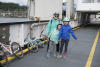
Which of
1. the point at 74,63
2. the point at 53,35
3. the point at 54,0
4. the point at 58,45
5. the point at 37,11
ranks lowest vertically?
the point at 74,63

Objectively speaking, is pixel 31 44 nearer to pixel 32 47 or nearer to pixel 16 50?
pixel 32 47

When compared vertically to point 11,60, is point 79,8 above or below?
above

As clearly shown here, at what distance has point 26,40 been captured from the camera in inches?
258

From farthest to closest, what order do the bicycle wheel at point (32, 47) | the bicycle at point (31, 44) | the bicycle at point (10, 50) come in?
the bicycle at point (31, 44)
the bicycle wheel at point (32, 47)
the bicycle at point (10, 50)

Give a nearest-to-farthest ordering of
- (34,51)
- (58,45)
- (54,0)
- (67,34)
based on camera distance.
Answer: (67,34), (58,45), (34,51), (54,0)

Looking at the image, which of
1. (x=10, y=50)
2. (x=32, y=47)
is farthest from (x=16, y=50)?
(x=32, y=47)

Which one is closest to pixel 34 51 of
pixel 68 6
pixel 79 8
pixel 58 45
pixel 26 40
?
pixel 26 40

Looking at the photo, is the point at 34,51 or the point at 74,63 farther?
the point at 34,51

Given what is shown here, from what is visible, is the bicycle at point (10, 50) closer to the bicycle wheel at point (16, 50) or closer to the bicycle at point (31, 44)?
the bicycle wheel at point (16, 50)

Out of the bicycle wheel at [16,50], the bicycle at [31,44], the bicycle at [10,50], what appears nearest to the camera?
the bicycle at [10,50]

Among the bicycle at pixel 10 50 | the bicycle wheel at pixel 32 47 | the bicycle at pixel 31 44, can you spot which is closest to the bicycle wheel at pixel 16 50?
the bicycle at pixel 10 50

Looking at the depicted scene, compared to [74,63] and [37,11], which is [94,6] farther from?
[74,63]

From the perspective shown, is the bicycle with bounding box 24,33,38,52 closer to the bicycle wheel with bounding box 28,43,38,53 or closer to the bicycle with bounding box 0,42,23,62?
the bicycle wheel with bounding box 28,43,38,53

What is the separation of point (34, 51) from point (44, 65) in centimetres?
A: 170
